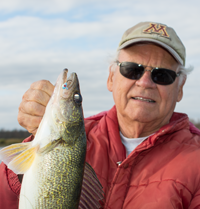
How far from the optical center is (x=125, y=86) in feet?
12.1

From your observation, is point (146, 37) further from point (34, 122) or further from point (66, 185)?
point (66, 185)

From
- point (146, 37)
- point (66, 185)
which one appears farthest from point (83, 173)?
point (146, 37)

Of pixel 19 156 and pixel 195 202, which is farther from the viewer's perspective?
pixel 195 202

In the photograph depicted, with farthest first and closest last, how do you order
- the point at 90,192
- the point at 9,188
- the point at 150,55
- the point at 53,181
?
1. the point at 150,55
2. the point at 9,188
3. the point at 90,192
4. the point at 53,181

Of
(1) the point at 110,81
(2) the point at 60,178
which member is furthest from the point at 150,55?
(2) the point at 60,178

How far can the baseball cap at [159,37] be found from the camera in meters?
3.64

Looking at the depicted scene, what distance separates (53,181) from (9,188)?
3.07 ft

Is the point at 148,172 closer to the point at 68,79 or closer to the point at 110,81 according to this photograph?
the point at 68,79

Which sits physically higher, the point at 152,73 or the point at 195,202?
the point at 152,73

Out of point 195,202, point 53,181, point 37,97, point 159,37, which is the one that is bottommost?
point 195,202

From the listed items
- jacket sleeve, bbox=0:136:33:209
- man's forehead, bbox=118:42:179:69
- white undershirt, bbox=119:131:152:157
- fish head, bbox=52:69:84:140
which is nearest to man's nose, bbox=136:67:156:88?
man's forehead, bbox=118:42:179:69

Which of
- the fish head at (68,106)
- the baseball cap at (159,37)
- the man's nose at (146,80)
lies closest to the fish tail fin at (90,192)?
the fish head at (68,106)

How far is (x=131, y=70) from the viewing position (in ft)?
11.9

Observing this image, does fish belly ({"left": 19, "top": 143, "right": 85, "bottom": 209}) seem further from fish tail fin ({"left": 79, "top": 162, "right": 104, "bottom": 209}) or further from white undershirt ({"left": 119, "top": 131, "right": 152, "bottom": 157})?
white undershirt ({"left": 119, "top": 131, "right": 152, "bottom": 157})
